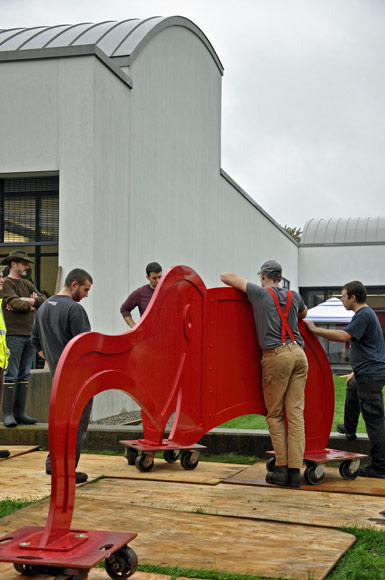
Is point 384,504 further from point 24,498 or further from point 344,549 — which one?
point 24,498

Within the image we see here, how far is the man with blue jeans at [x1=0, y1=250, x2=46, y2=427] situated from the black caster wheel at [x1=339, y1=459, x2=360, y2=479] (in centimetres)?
372

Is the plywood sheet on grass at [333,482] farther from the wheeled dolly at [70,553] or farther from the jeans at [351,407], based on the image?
the wheeled dolly at [70,553]

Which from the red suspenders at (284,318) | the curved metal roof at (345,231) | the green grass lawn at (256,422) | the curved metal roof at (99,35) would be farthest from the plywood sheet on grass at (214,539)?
the curved metal roof at (345,231)

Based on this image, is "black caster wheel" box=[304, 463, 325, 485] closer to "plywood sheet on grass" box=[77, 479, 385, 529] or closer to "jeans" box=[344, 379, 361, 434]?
"plywood sheet on grass" box=[77, 479, 385, 529]

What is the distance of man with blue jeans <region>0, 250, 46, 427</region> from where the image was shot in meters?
8.40

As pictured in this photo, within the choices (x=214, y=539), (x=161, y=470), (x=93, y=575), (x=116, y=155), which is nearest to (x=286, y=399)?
(x=161, y=470)

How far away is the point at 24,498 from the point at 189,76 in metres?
12.9

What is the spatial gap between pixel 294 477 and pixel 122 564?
2791mm

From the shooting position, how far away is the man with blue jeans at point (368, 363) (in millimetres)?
6809

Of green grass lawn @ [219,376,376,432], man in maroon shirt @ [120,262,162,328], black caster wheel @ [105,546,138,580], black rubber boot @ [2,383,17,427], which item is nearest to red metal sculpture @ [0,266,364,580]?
black caster wheel @ [105,546,138,580]

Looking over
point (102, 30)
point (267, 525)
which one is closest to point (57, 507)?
point (267, 525)

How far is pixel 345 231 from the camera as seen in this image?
3769 centimetres

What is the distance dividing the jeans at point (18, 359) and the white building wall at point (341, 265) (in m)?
24.7

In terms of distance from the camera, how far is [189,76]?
17.0 meters
